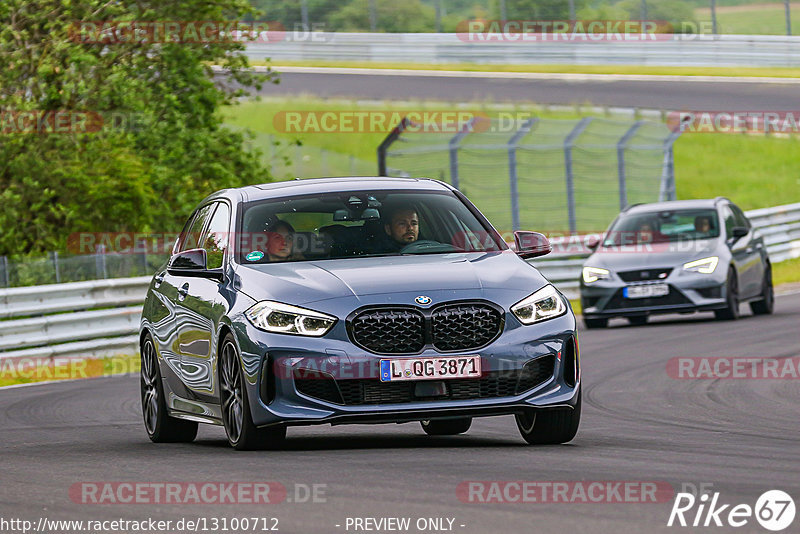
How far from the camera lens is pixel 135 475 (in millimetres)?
8133

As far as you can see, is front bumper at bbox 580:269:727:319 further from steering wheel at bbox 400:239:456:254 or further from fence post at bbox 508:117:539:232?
steering wheel at bbox 400:239:456:254

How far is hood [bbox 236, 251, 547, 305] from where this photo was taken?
8.93 m

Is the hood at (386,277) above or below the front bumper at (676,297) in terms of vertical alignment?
above

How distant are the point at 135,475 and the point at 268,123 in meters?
35.9

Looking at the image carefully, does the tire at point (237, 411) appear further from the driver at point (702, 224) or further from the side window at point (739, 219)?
the side window at point (739, 219)

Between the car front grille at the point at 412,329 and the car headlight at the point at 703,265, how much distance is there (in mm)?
12261

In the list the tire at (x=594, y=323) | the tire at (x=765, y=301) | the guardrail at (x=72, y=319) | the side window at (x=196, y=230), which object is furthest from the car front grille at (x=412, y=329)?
the tire at (x=765, y=301)

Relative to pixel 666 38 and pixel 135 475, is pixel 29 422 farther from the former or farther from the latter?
pixel 666 38

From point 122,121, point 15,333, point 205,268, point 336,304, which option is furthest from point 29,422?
point 122,121

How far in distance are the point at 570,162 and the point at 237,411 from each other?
64.4 feet

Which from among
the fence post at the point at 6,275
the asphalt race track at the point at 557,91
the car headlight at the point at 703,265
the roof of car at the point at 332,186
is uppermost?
the roof of car at the point at 332,186

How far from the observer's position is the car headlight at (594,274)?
832 inches

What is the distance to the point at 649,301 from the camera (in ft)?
68.2

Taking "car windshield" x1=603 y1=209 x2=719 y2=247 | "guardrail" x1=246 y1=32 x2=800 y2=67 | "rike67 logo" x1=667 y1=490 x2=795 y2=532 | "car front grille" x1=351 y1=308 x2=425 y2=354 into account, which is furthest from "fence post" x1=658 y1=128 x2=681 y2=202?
"rike67 logo" x1=667 y1=490 x2=795 y2=532
